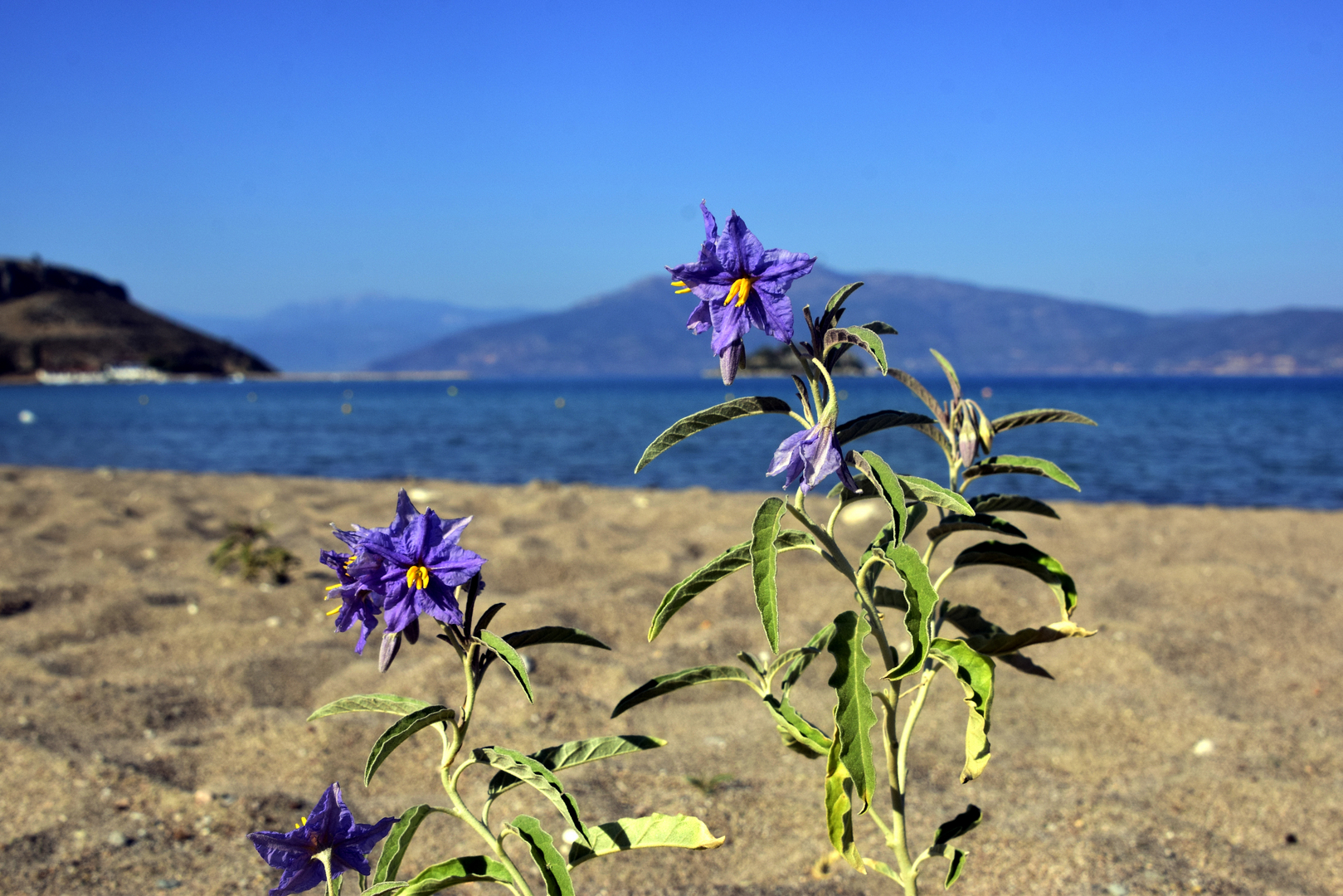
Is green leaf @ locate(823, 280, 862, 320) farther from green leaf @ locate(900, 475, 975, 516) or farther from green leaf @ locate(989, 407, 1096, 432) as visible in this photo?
green leaf @ locate(989, 407, 1096, 432)

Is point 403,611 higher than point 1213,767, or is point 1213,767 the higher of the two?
point 403,611

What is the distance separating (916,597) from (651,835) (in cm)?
49

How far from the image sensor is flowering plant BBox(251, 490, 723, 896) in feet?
3.14

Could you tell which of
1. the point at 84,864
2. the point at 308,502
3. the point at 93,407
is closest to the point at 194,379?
the point at 93,407

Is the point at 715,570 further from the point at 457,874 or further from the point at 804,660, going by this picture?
the point at 457,874

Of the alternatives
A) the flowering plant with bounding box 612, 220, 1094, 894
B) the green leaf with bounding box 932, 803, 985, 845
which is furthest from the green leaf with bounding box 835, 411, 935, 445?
the green leaf with bounding box 932, 803, 985, 845

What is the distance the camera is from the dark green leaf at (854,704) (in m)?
0.94

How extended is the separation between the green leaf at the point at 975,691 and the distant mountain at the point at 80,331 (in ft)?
269

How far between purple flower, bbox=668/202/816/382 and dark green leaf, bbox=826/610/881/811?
0.34 metres

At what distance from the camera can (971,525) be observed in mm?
1218

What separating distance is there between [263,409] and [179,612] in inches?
1372

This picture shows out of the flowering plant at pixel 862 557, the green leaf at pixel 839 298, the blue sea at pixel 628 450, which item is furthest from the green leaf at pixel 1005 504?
the blue sea at pixel 628 450

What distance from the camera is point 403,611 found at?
95cm

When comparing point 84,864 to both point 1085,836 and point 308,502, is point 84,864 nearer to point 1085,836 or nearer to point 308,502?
point 1085,836
